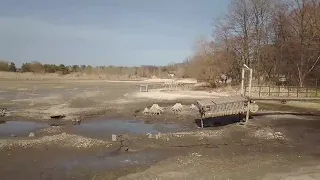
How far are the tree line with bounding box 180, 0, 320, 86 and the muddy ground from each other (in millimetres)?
23572

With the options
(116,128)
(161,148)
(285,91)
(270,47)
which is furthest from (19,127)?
(270,47)

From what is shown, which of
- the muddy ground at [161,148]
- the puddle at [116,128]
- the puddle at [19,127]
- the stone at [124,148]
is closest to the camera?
the muddy ground at [161,148]

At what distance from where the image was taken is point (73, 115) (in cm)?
3000

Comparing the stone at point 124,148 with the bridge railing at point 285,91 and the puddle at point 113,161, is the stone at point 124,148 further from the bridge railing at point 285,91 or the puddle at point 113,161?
the bridge railing at point 285,91

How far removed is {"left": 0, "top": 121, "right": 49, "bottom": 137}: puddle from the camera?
858 inches

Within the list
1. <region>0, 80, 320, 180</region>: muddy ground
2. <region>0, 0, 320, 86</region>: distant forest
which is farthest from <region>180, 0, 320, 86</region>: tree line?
<region>0, 80, 320, 180</region>: muddy ground

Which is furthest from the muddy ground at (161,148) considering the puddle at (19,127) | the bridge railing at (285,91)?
the bridge railing at (285,91)

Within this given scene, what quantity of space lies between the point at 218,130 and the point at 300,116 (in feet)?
34.1

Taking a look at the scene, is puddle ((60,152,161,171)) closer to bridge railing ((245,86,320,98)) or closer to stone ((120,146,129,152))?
stone ((120,146,129,152))

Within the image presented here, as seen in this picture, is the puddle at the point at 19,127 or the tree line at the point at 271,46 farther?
the tree line at the point at 271,46

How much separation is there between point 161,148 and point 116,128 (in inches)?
276

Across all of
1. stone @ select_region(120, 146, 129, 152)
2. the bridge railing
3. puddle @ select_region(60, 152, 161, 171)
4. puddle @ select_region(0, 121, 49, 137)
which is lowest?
puddle @ select_region(0, 121, 49, 137)

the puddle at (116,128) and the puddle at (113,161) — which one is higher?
the puddle at (113,161)

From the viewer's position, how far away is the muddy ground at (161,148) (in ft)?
43.8
